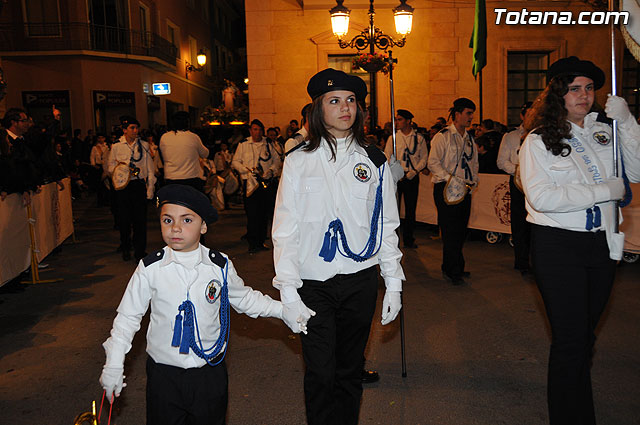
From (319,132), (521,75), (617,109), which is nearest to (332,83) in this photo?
(319,132)

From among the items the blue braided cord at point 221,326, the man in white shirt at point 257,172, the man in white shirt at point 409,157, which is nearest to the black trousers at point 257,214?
the man in white shirt at point 257,172

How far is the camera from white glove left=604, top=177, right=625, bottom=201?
11.0 feet

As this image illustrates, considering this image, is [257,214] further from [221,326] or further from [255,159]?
[221,326]

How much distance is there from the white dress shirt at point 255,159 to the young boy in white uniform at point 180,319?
7.60 metres

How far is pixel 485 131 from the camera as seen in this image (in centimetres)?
1254

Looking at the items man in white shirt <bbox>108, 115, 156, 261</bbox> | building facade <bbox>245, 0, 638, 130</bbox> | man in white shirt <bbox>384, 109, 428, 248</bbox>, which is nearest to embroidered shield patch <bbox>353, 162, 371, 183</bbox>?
man in white shirt <bbox>108, 115, 156, 261</bbox>

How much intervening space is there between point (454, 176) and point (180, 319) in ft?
17.7

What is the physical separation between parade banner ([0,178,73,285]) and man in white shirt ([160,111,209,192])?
1982mm

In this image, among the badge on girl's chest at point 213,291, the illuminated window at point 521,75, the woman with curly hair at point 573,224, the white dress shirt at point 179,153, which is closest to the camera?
the badge on girl's chest at point 213,291

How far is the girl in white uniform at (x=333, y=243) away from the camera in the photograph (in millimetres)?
3275

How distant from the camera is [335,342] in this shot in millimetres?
3367

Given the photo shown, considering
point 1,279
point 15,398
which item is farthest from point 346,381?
point 1,279

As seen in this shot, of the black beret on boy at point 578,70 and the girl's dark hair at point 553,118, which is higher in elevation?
the black beret on boy at point 578,70

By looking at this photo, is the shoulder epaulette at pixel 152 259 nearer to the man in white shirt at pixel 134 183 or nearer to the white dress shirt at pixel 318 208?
the white dress shirt at pixel 318 208
